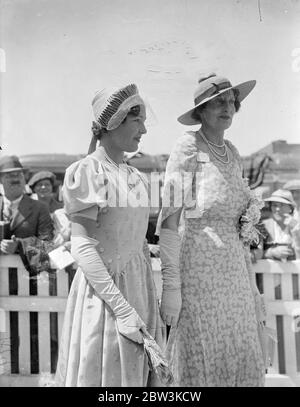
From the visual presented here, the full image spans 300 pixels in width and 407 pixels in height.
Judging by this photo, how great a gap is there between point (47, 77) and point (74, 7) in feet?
1.24

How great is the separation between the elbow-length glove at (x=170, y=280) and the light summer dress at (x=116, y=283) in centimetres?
10

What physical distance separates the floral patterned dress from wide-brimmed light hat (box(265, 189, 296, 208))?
3.16 feet

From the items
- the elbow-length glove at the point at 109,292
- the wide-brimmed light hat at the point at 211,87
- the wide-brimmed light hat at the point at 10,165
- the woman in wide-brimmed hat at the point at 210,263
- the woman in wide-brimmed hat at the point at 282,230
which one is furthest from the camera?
the woman in wide-brimmed hat at the point at 282,230

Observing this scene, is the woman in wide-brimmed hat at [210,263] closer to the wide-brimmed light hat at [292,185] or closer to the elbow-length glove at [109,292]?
the elbow-length glove at [109,292]

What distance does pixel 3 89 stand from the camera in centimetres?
291

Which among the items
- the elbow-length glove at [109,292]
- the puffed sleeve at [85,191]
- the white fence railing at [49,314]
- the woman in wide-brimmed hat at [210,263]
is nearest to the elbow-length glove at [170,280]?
the woman in wide-brimmed hat at [210,263]

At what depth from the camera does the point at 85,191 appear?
189 cm

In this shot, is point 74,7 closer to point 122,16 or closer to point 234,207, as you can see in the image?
point 122,16

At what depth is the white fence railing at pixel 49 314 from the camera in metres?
3.07

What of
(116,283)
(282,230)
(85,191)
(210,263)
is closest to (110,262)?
(116,283)

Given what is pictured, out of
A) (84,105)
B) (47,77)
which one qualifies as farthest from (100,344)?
(47,77)
